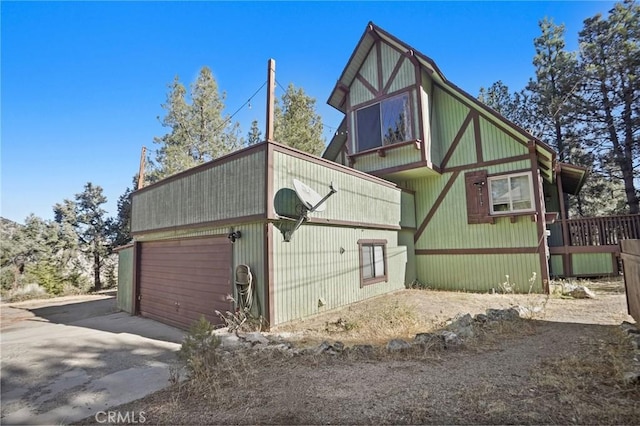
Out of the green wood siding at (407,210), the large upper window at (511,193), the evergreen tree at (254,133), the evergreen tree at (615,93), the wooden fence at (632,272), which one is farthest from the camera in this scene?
the evergreen tree at (254,133)

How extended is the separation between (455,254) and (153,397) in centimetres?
1037

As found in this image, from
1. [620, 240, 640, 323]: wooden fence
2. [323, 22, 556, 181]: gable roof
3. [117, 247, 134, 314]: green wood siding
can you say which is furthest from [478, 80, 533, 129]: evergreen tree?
[117, 247, 134, 314]: green wood siding

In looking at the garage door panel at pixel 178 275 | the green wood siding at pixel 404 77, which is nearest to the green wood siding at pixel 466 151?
the green wood siding at pixel 404 77

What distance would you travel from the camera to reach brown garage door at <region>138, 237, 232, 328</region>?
23.2 feet

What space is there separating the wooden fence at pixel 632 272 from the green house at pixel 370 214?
4.15m

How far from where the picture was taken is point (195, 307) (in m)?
7.66

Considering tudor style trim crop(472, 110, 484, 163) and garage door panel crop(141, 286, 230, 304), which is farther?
tudor style trim crop(472, 110, 484, 163)

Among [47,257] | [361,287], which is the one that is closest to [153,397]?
[361,287]

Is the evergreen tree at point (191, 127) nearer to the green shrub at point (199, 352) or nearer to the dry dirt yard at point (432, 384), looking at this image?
the green shrub at point (199, 352)

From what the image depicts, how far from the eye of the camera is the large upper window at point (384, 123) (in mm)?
11211

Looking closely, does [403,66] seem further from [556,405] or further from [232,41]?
[556,405]

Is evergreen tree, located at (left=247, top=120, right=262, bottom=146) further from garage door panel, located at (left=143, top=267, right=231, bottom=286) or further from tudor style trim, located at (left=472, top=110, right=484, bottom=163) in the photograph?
tudor style trim, located at (left=472, top=110, right=484, bottom=163)

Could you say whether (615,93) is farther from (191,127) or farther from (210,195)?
(191,127)

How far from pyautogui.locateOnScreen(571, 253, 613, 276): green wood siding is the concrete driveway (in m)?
13.8
